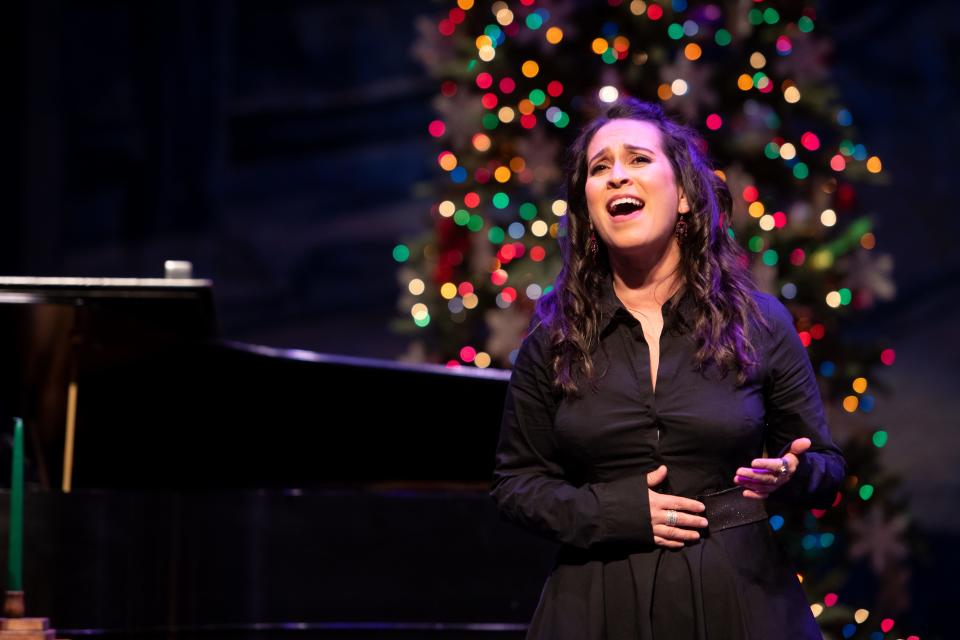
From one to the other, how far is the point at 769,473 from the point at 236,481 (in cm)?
295

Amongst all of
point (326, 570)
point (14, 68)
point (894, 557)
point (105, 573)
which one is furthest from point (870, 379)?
point (14, 68)

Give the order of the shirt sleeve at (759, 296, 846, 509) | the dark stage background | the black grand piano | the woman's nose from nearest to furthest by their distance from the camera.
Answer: the shirt sleeve at (759, 296, 846, 509) → the woman's nose → the black grand piano → the dark stage background

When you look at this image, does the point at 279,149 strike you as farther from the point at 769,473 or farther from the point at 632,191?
the point at 769,473

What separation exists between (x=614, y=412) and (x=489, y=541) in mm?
1656

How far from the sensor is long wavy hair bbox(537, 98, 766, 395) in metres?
2.12

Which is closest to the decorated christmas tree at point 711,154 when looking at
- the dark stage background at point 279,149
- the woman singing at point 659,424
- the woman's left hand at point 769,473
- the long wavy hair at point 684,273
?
the dark stage background at point 279,149

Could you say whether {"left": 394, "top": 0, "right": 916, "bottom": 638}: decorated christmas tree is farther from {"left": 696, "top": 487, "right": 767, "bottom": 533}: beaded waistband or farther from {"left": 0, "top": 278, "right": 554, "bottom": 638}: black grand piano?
{"left": 696, "top": 487, "right": 767, "bottom": 533}: beaded waistband

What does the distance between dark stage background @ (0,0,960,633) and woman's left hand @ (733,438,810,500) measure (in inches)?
203

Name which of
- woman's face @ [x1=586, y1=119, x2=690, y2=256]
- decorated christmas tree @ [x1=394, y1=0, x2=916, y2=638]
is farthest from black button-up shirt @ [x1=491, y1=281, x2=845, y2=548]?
decorated christmas tree @ [x1=394, y1=0, x2=916, y2=638]

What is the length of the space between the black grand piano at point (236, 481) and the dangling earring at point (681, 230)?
1.40 metres

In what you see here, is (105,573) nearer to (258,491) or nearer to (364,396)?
(258,491)

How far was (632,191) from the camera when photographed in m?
2.20

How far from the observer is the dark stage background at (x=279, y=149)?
22.7ft

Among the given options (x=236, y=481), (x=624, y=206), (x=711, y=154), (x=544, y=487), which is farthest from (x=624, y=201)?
(x=711, y=154)
